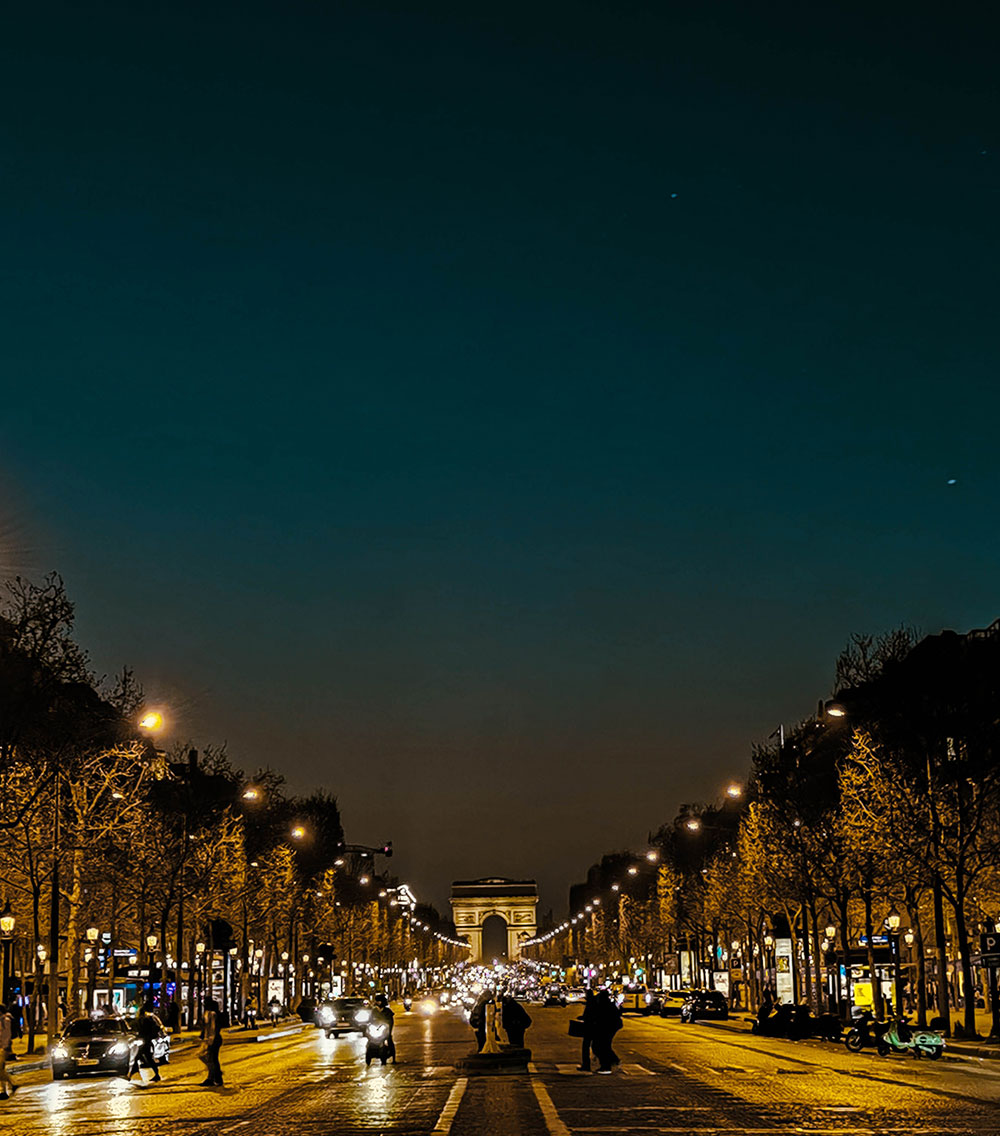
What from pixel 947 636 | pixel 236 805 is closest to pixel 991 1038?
pixel 947 636

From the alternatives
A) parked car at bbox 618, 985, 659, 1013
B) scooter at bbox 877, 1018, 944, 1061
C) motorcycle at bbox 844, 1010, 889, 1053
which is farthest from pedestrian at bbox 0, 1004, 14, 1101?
parked car at bbox 618, 985, 659, 1013

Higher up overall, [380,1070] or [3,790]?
[3,790]

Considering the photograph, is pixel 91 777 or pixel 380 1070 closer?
pixel 380 1070

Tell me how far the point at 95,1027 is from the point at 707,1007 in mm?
46241

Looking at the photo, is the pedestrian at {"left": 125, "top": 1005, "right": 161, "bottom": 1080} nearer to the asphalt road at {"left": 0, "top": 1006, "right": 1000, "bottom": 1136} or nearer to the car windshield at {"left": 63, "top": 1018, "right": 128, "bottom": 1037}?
the asphalt road at {"left": 0, "top": 1006, "right": 1000, "bottom": 1136}

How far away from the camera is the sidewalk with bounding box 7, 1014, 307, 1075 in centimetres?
5156

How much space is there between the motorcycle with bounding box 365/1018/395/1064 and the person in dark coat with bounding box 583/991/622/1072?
24.2ft

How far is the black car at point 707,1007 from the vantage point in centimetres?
8288


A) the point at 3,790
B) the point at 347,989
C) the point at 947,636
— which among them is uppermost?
the point at 947,636

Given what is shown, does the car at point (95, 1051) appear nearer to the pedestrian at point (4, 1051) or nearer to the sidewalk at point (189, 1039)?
the pedestrian at point (4, 1051)

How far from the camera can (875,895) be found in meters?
75.3

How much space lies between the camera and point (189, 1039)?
2972 inches

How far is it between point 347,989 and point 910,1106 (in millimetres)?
138048

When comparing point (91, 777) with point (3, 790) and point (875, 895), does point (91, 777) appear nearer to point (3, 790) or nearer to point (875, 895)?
point (3, 790)
